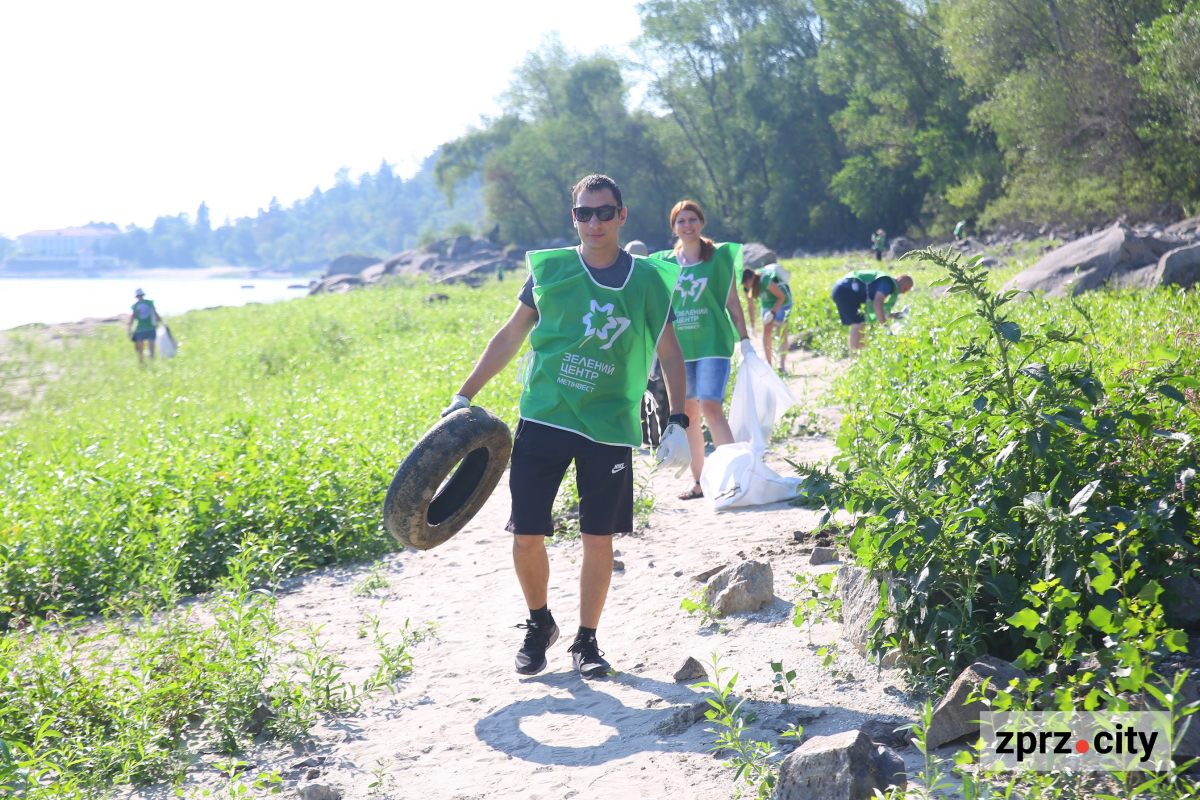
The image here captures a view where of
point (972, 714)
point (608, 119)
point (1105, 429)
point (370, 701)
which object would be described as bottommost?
point (370, 701)

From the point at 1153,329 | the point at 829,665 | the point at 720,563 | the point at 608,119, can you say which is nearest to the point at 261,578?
the point at 720,563

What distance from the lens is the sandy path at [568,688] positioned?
10.0 ft

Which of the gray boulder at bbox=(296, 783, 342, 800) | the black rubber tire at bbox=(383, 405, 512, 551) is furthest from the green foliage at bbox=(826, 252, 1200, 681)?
the gray boulder at bbox=(296, 783, 342, 800)

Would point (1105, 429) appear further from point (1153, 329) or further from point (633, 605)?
point (1153, 329)

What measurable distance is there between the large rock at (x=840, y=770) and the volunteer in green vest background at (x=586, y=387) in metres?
1.36

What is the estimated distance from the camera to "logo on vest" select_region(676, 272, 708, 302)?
6.16 metres

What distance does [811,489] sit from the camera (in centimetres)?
318

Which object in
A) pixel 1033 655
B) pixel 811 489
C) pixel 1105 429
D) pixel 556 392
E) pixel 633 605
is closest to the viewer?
pixel 1033 655

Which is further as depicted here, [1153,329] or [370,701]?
[1153,329]

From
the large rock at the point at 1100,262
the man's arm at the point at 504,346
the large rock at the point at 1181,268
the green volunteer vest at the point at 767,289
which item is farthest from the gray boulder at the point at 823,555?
the large rock at the point at 1100,262

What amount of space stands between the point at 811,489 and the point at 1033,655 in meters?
0.89

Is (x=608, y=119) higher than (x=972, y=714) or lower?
higher

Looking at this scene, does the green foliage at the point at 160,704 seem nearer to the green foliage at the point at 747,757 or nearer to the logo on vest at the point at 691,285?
the green foliage at the point at 747,757

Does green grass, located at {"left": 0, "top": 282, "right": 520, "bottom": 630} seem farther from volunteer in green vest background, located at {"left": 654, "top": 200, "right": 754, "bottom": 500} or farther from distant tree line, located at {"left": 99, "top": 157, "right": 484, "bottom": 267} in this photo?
distant tree line, located at {"left": 99, "top": 157, "right": 484, "bottom": 267}
